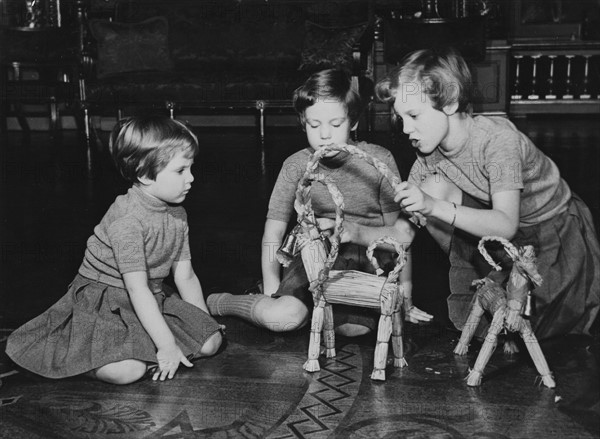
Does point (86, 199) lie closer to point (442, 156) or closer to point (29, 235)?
point (29, 235)

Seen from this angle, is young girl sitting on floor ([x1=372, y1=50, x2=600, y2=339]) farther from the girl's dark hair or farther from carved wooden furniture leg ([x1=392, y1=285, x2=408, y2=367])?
carved wooden furniture leg ([x1=392, y1=285, x2=408, y2=367])

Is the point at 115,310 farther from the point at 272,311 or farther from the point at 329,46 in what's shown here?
the point at 329,46

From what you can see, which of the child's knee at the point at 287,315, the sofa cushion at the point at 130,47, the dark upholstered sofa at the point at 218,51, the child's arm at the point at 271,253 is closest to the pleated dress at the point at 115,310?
the child's knee at the point at 287,315

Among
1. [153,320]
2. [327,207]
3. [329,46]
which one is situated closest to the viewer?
[153,320]

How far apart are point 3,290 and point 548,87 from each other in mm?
7861

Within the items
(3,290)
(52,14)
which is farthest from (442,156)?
(52,14)

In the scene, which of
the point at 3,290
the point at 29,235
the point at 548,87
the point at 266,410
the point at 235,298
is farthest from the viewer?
the point at 548,87

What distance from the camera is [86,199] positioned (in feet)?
16.0

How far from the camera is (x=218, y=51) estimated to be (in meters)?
8.02

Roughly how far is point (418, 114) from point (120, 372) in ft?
3.67

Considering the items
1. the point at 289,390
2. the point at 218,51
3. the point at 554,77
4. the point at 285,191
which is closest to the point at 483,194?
the point at 285,191

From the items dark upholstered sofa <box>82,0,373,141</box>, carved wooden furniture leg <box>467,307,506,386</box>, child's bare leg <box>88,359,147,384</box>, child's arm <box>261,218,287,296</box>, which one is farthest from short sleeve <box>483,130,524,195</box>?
dark upholstered sofa <box>82,0,373,141</box>

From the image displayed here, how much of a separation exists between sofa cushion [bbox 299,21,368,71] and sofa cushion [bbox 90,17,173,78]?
1404 mm

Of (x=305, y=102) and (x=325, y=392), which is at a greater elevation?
(x=305, y=102)
